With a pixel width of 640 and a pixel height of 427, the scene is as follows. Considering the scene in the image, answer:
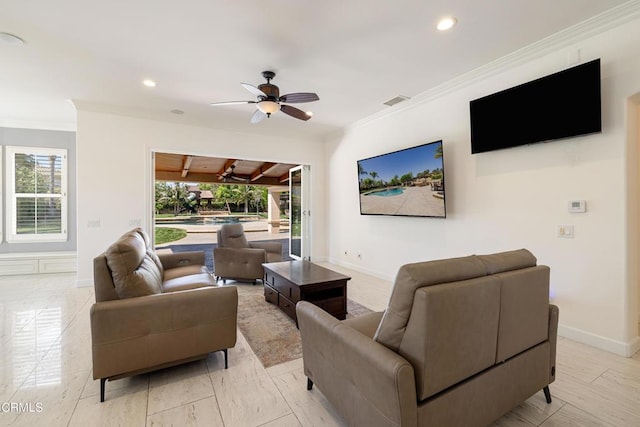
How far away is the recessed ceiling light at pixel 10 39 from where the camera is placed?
8.59ft

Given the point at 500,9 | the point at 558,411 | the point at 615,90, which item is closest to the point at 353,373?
the point at 558,411

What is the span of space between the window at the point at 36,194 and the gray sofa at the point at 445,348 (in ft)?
20.5

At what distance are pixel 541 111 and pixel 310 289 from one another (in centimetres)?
288

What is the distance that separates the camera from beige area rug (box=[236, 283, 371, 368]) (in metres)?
2.42

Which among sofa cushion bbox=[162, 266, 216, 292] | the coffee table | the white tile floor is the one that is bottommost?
the white tile floor

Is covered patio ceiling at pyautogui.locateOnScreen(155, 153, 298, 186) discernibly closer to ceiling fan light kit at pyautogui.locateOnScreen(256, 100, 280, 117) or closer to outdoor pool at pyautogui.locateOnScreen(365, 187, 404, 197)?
outdoor pool at pyautogui.locateOnScreen(365, 187, 404, 197)

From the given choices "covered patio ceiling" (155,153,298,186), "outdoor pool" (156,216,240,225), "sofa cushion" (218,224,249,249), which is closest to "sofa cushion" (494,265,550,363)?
"sofa cushion" (218,224,249,249)

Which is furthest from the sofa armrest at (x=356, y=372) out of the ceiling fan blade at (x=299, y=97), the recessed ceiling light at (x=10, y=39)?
the recessed ceiling light at (x=10, y=39)

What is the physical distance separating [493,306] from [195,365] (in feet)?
7.08

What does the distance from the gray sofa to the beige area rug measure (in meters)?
0.78

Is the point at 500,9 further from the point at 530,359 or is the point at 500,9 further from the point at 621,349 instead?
the point at 621,349

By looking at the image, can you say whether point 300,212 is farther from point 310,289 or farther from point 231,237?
point 310,289

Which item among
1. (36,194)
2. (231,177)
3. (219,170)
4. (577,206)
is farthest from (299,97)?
(231,177)

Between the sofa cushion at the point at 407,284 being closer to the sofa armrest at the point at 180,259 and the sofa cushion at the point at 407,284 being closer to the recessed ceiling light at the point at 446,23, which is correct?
the recessed ceiling light at the point at 446,23
